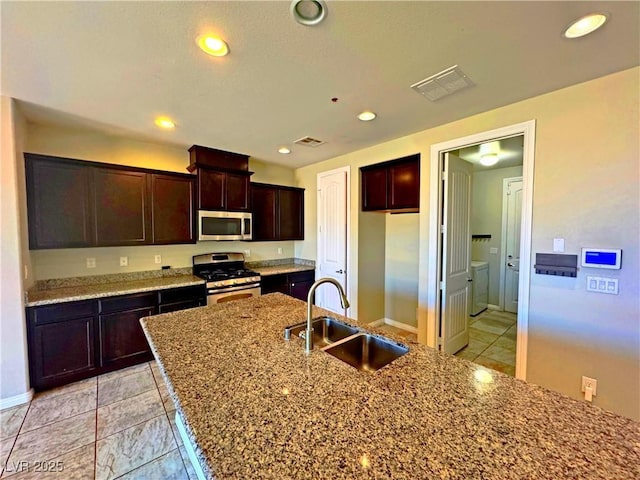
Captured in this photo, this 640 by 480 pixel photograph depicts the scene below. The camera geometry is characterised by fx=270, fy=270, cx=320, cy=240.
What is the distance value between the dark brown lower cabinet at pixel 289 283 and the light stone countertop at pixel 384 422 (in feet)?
8.25

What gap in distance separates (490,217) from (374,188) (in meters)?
2.81

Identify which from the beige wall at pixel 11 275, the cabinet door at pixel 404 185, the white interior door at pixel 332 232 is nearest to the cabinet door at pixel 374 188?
the cabinet door at pixel 404 185

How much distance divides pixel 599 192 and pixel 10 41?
3876 millimetres

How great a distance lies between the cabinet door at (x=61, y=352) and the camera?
242 cm

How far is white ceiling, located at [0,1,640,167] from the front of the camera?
1.35 m

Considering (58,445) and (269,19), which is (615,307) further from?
(58,445)

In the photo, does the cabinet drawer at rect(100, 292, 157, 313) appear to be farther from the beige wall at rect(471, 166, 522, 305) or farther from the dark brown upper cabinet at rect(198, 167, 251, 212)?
the beige wall at rect(471, 166, 522, 305)

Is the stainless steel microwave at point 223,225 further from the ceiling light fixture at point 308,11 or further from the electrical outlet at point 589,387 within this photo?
the electrical outlet at point 589,387

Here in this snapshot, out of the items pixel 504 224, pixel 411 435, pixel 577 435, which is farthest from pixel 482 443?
pixel 504 224

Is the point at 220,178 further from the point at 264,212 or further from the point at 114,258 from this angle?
the point at 114,258

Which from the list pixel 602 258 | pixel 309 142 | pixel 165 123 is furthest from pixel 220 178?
pixel 602 258

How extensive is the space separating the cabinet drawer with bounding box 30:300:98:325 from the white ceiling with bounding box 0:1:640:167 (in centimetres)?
178

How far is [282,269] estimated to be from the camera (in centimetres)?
421

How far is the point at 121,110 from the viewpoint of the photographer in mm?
2424
